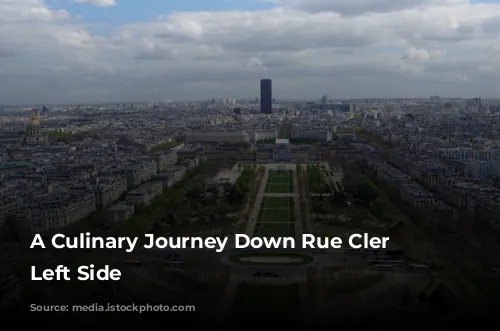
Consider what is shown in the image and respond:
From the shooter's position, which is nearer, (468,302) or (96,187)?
(468,302)

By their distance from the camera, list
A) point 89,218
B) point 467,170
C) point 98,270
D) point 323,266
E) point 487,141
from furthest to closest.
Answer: point 487,141 → point 467,170 → point 89,218 → point 323,266 → point 98,270

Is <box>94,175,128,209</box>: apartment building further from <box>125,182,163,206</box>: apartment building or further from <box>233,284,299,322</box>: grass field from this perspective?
<box>233,284,299,322</box>: grass field

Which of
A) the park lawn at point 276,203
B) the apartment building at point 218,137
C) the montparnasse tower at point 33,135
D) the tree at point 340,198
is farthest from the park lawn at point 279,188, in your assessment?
the montparnasse tower at point 33,135

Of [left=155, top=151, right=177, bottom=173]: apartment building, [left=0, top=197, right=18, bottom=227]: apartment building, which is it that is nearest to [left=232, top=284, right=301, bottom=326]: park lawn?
[left=0, top=197, right=18, bottom=227]: apartment building

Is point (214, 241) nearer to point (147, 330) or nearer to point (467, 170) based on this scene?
point (147, 330)

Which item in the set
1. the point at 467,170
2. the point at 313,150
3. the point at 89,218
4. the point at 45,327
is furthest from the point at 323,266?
the point at 313,150

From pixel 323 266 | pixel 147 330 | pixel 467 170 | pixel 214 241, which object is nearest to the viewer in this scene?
pixel 147 330
